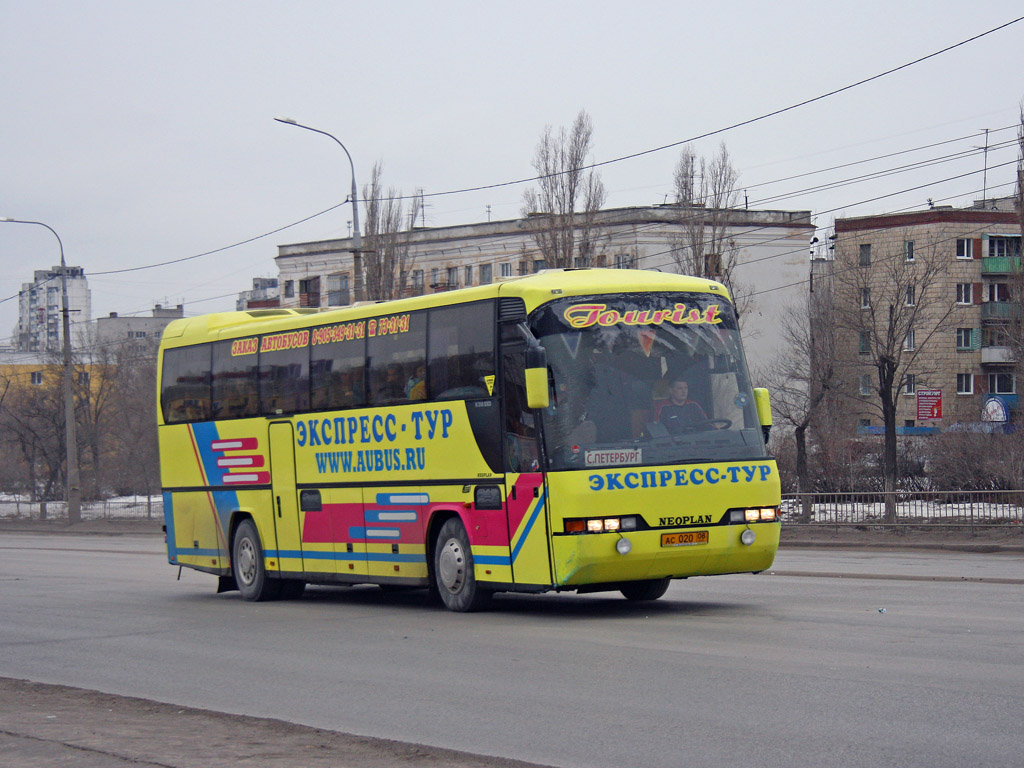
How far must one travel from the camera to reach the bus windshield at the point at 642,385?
1283 cm

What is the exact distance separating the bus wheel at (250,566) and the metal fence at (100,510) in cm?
3267

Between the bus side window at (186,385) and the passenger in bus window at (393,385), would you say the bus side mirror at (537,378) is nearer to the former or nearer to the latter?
the passenger in bus window at (393,385)

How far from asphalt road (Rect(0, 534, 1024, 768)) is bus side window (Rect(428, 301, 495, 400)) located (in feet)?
8.00

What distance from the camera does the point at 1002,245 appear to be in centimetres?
7662

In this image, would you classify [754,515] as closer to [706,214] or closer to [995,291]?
[706,214]

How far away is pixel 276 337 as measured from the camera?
17453 mm

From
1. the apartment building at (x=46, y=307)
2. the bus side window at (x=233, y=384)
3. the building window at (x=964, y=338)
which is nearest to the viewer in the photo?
the bus side window at (x=233, y=384)

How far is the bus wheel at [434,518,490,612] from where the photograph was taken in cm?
1403

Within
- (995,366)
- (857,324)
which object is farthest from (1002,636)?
(995,366)

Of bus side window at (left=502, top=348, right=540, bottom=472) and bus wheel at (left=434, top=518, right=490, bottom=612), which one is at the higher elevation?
bus side window at (left=502, top=348, right=540, bottom=472)

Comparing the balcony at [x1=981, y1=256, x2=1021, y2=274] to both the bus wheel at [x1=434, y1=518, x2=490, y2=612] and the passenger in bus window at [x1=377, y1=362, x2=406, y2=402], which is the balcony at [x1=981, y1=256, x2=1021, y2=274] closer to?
the passenger in bus window at [x1=377, y1=362, x2=406, y2=402]

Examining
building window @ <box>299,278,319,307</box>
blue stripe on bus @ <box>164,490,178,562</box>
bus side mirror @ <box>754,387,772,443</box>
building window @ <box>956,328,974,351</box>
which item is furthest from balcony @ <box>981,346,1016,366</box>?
bus side mirror @ <box>754,387,772,443</box>

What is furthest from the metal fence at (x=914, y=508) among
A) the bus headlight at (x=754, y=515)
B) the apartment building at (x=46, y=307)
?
the apartment building at (x=46, y=307)

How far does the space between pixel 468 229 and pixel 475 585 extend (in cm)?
5753
